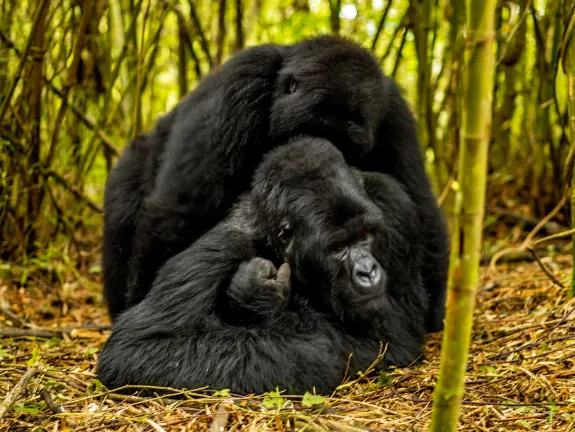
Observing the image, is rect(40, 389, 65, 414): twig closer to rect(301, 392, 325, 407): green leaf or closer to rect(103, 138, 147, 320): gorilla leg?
rect(301, 392, 325, 407): green leaf

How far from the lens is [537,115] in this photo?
22.9 ft

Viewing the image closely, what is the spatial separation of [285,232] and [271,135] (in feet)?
2.09

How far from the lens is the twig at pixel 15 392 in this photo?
8.09 ft

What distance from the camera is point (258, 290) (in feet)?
11.0

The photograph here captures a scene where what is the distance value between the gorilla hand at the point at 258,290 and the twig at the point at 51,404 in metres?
0.97

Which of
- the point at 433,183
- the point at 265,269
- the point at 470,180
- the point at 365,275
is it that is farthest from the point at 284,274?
the point at 433,183

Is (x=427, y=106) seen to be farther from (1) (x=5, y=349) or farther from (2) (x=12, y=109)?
(1) (x=5, y=349)

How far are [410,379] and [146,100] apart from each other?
720 cm

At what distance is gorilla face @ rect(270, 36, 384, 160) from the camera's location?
380 cm

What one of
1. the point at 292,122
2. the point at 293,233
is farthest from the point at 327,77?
the point at 293,233

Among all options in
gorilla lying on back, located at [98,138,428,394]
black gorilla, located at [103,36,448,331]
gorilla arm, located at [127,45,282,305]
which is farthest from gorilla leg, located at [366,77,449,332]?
gorilla arm, located at [127,45,282,305]

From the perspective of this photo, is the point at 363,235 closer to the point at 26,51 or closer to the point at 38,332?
the point at 38,332

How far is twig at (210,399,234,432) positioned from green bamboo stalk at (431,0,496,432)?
88 centimetres

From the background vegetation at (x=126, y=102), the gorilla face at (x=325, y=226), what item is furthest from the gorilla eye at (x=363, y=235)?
the background vegetation at (x=126, y=102)
